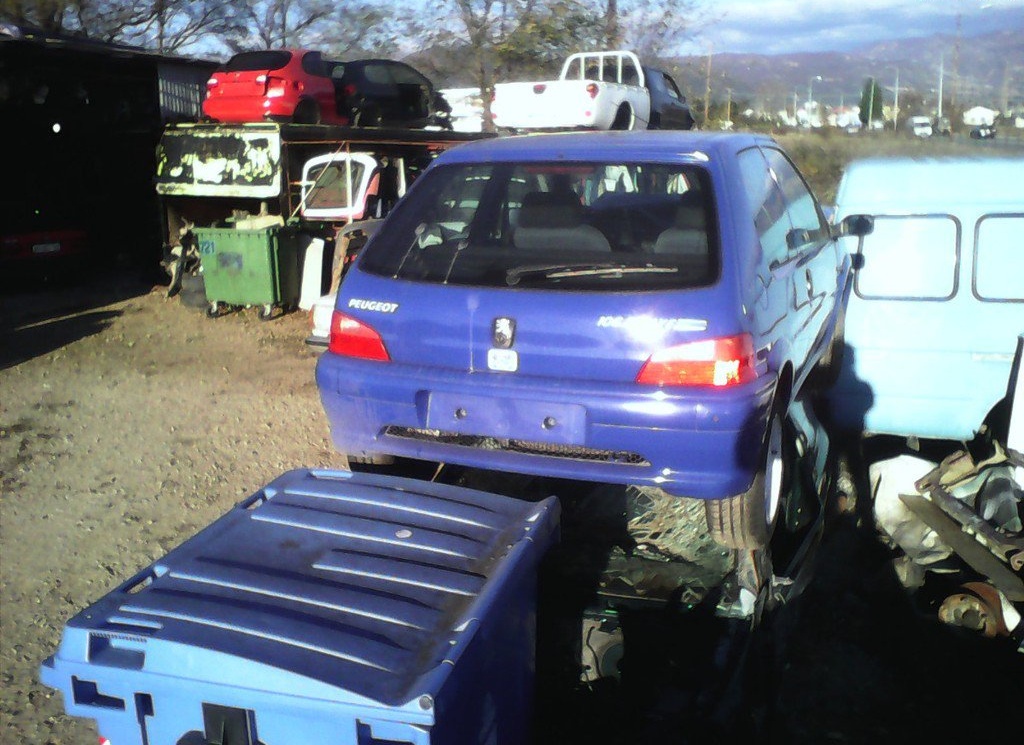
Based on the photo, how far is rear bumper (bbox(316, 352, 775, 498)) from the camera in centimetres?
326

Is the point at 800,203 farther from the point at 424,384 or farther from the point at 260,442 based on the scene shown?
the point at 260,442

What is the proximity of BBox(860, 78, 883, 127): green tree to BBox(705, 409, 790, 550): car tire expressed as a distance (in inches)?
555

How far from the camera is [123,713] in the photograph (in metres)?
1.80

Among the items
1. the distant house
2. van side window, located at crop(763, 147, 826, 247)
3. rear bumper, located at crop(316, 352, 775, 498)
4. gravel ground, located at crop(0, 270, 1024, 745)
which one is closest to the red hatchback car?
gravel ground, located at crop(0, 270, 1024, 745)

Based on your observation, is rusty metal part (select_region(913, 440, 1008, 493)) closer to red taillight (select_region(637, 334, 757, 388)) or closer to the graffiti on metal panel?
red taillight (select_region(637, 334, 757, 388))

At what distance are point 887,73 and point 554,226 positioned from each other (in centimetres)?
1632

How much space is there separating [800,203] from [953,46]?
40.2 ft

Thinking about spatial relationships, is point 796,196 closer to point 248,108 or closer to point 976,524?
point 976,524

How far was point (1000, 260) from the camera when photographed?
4.79 metres

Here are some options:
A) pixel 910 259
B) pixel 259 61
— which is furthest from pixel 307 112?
pixel 910 259

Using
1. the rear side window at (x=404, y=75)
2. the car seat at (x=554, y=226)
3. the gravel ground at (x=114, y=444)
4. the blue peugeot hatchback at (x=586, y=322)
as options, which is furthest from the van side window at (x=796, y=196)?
the rear side window at (x=404, y=75)

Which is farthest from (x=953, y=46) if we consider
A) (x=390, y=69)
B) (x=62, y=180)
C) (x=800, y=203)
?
(x=62, y=180)

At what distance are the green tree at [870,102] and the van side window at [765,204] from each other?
13187 mm

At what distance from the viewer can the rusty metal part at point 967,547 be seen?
3.55 metres
